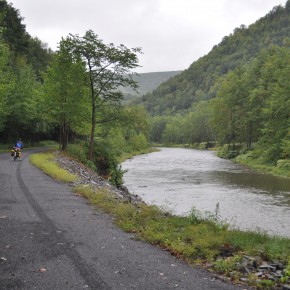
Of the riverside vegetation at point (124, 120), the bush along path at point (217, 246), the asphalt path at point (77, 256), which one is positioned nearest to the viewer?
the asphalt path at point (77, 256)

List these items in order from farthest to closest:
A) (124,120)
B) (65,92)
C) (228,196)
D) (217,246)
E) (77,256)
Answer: (65,92) < (124,120) < (228,196) < (217,246) < (77,256)

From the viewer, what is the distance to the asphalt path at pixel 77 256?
7320 millimetres

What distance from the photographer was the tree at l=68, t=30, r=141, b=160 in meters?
31.4

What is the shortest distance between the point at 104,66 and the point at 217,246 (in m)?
25.8

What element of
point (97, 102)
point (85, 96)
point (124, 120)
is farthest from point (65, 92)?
point (124, 120)

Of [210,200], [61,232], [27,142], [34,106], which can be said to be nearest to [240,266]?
[61,232]

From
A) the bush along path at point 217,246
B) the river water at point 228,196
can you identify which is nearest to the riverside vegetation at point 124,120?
the bush along path at point 217,246

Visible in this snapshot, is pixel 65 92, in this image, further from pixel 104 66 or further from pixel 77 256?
pixel 77 256

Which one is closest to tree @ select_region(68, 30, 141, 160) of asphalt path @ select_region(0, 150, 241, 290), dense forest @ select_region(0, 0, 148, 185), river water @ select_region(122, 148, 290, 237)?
dense forest @ select_region(0, 0, 148, 185)

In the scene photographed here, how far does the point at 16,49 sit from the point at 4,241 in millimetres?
65201

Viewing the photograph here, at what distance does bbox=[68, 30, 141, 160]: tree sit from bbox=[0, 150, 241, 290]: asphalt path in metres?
20.3

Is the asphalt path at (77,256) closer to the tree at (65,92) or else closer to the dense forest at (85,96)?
the dense forest at (85,96)

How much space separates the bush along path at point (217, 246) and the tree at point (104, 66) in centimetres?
2069

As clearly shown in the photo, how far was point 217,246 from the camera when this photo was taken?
9.94 meters
